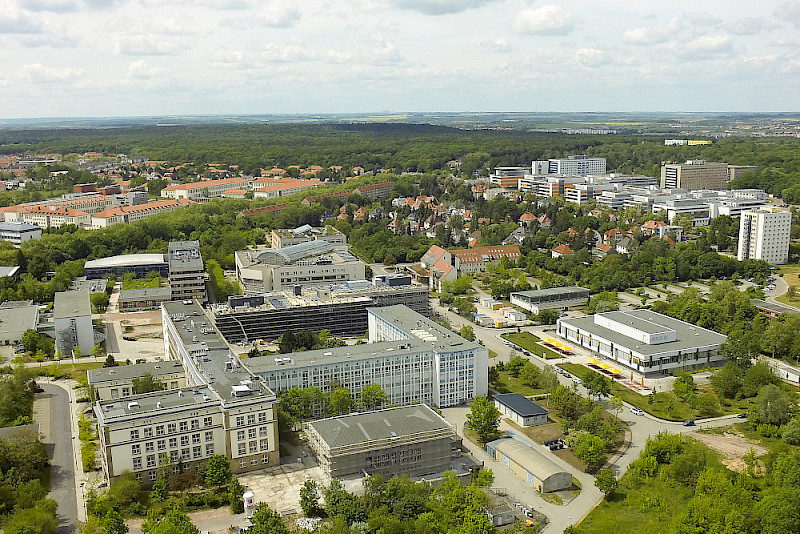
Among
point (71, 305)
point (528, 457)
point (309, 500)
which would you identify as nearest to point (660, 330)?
point (528, 457)

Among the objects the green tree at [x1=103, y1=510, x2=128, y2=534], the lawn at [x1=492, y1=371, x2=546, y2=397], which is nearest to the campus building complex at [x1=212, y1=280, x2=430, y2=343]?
the lawn at [x1=492, y1=371, x2=546, y2=397]

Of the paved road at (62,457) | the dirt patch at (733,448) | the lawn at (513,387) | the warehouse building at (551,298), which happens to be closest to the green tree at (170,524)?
the paved road at (62,457)

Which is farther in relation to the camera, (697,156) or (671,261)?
(697,156)

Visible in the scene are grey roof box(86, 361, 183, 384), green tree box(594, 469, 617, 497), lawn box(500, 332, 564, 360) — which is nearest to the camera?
green tree box(594, 469, 617, 497)

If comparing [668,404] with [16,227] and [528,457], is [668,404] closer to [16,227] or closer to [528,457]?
[528,457]

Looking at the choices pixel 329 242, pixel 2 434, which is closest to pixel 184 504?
pixel 2 434

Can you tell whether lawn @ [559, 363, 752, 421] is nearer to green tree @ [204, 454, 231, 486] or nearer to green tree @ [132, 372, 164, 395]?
green tree @ [204, 454, 231, 486]

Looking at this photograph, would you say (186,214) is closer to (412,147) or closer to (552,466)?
(552,466)

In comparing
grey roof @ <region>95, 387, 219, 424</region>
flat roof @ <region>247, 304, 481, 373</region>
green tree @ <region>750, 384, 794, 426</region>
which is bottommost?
green tree @ <region>750, 384, 794, 426</region>
